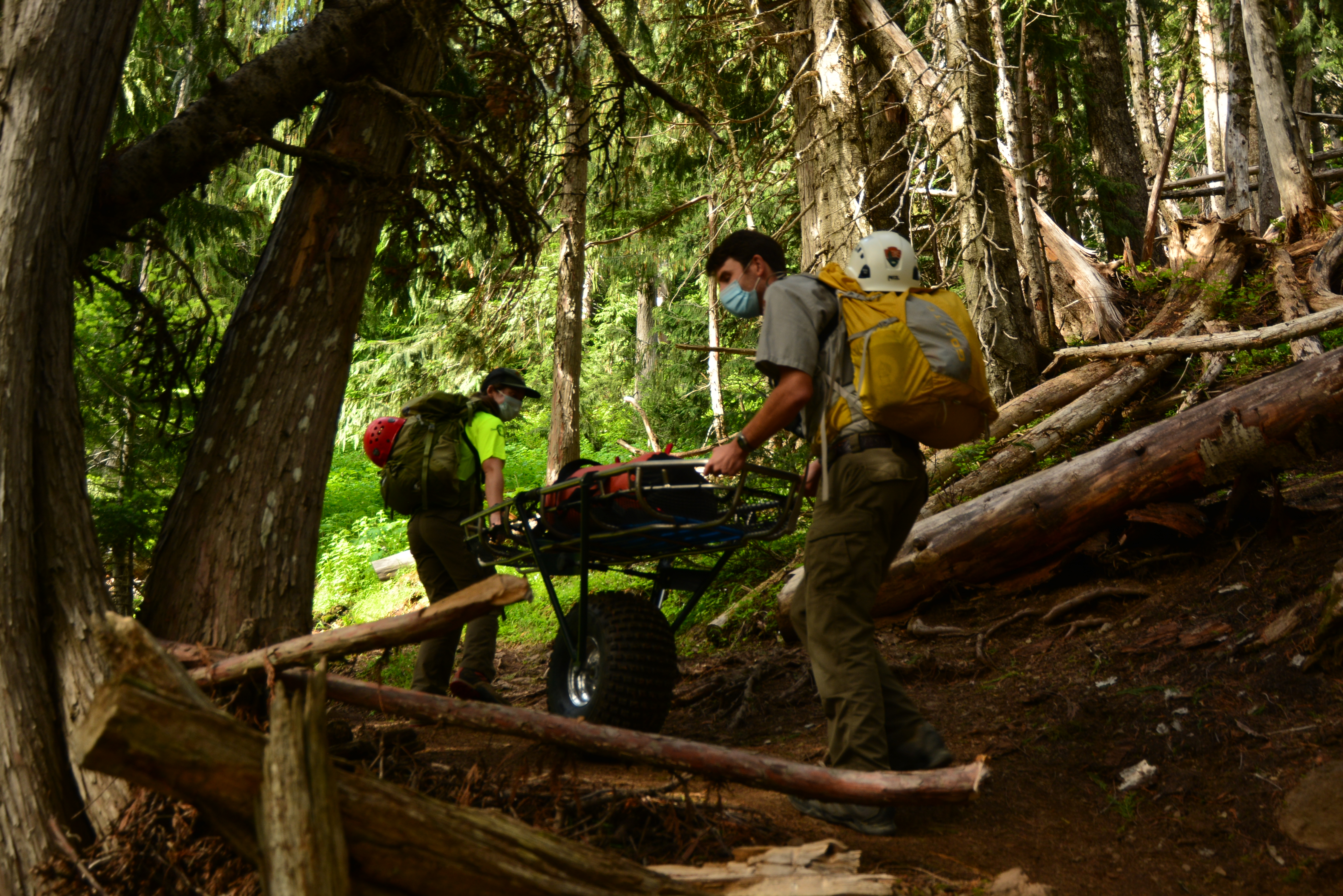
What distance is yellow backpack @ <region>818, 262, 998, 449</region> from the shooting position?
3.46m

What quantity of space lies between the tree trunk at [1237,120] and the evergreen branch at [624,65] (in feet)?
45.1

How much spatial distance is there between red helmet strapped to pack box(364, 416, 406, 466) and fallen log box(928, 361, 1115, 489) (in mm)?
4907

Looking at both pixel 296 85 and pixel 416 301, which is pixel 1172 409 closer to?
pixel 296 85

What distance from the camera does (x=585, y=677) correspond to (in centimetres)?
481

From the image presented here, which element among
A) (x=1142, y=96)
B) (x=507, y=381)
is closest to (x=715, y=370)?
(x=507, y=381)

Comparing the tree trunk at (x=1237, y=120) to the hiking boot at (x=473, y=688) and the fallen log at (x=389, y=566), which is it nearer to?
the fallen log at (x=389, y=566)

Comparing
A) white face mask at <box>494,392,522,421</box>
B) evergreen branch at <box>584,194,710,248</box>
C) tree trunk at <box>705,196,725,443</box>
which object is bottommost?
white face mask at <box>494,392,522,421</box>

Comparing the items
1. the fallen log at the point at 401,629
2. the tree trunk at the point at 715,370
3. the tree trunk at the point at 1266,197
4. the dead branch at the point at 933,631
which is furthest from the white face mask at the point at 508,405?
the tree trunk at the point at 1266,197

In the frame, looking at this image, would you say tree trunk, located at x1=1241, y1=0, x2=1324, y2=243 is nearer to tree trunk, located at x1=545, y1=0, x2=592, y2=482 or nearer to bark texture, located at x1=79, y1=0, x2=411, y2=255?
tree trunk, located at x1=545, y1=0, x2=592, y2=482

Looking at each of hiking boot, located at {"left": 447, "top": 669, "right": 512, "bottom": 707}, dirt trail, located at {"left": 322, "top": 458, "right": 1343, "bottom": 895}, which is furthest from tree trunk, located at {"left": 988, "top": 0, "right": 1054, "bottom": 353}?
hiking boot, located at {"left": 447, "top": 669, "right": 512, "bottom": 707}

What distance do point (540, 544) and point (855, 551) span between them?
74.3 inches

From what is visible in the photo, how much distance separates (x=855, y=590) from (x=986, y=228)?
6243mm

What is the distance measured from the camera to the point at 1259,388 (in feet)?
17.8

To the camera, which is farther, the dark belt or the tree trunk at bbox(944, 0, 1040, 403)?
Answer: the tree trunk at bbox(944, 0, 1040, 403)
